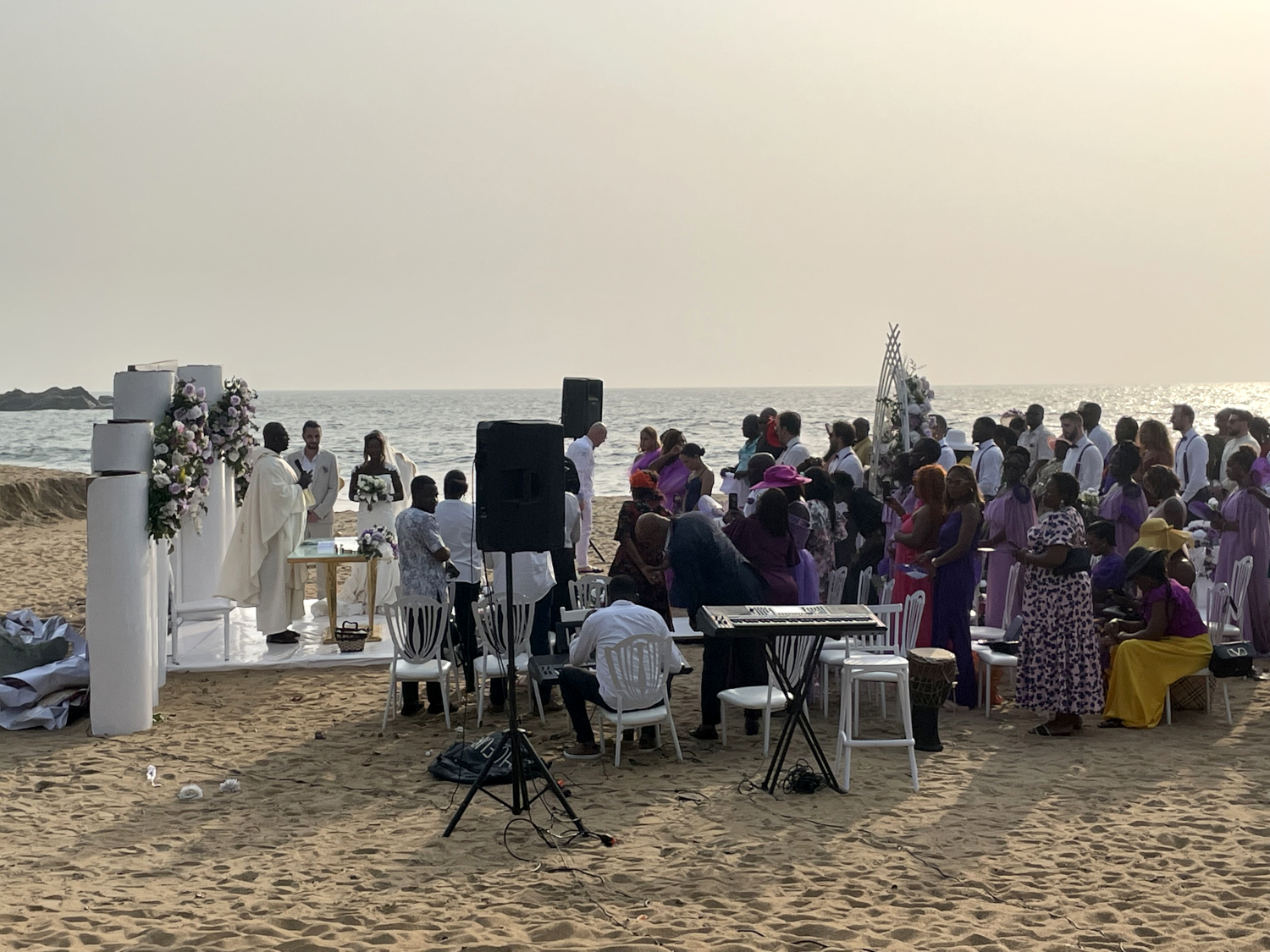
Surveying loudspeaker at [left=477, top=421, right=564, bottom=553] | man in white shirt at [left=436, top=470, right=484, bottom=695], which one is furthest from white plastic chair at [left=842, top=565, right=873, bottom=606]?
loudspeaker at [left=477, top=421, right=564, bottom=553]

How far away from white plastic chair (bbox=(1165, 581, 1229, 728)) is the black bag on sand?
436cm

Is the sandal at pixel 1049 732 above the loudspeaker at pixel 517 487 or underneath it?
underneath

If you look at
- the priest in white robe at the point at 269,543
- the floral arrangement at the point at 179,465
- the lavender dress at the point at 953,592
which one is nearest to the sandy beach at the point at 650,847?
the lavender dress at the point at 953,592

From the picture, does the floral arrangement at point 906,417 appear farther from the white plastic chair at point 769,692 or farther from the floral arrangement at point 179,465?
the floral arrangement at point 179,465

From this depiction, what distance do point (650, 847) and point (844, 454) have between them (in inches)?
220

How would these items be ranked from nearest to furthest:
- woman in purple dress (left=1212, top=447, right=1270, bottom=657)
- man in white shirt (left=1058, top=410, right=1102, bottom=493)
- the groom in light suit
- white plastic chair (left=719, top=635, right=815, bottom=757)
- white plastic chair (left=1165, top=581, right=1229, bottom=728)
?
white plastic chair (left=719, top=635, right=815, bottom=757), white plastic chair (left=1165, top=581, right=1229, bottom=728), woman in purple dress (left=1212, top=447, right=1270, bottom=657), man in white shirt (left=1058, top=410, right=1102, bottom=493), the groom in light suit

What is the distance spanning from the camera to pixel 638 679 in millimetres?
7129

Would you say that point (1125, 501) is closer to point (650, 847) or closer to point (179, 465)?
point (650, 847)

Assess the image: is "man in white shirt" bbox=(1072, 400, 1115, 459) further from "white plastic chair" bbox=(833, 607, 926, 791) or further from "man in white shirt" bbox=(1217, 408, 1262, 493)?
"white plastic chair" bbox=(833, 607, 926, 791)

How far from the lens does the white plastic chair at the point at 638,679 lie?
7.03 metres

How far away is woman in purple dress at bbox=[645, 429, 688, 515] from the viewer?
40.2 feet

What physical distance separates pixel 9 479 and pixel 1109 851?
80.8ft

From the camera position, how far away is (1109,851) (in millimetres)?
5887

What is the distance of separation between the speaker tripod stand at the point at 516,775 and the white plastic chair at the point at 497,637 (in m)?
1.34
